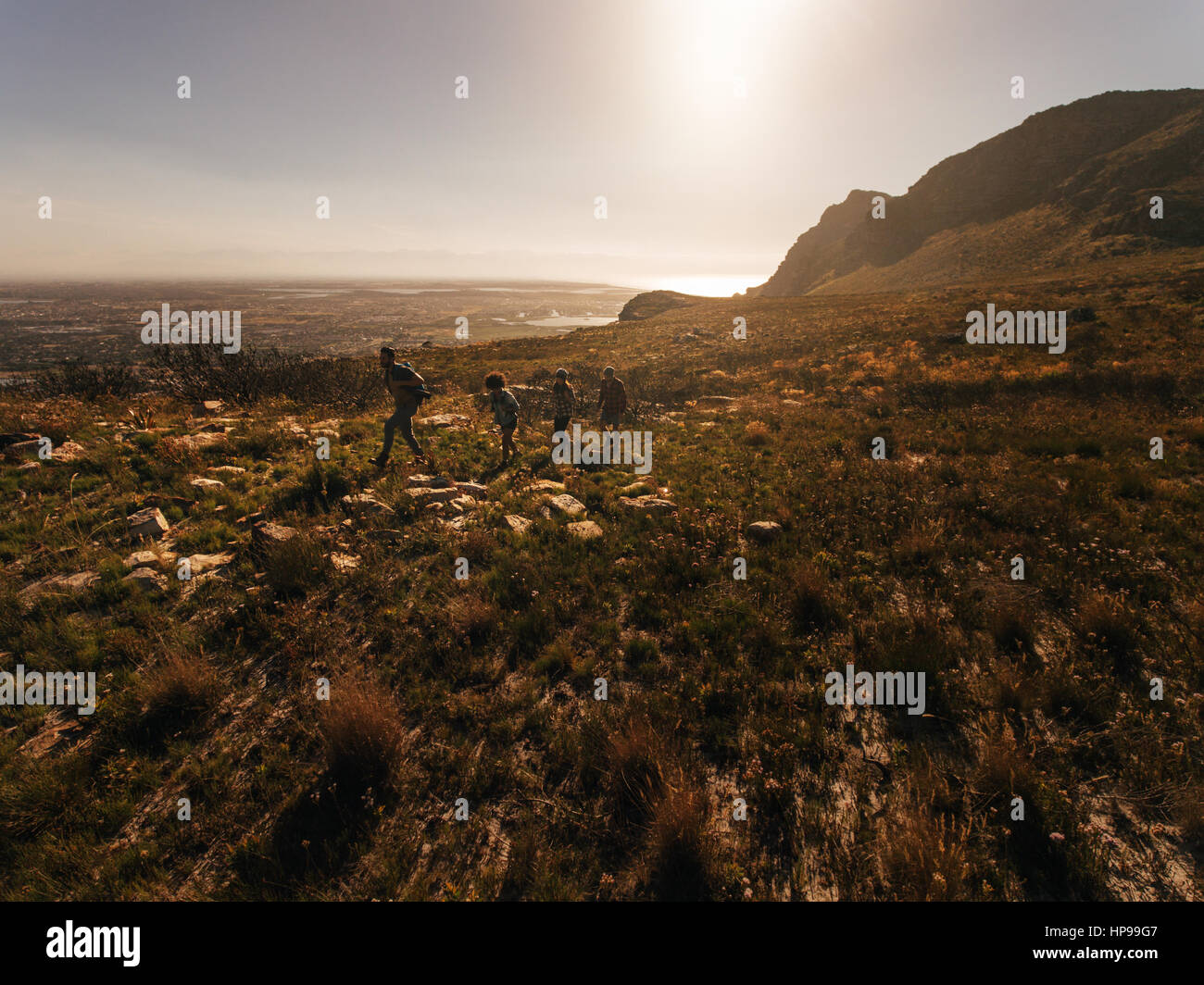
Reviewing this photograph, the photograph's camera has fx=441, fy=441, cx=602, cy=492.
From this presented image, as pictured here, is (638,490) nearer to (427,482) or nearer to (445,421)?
(427,482)

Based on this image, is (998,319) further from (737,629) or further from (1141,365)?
(737,629)

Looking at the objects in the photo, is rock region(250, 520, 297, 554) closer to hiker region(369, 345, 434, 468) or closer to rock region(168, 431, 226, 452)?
hiker region(369, 345, 434, 468)

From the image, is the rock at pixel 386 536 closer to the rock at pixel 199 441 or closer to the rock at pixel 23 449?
the rock at pixel 199 441

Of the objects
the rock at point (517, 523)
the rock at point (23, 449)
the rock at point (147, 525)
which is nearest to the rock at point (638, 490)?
the rock at point (517, 523)

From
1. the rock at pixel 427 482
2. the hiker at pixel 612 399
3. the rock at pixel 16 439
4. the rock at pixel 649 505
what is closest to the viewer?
the rock at pixel 649 505

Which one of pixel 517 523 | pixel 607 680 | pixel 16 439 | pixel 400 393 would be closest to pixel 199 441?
pixel 16 439
